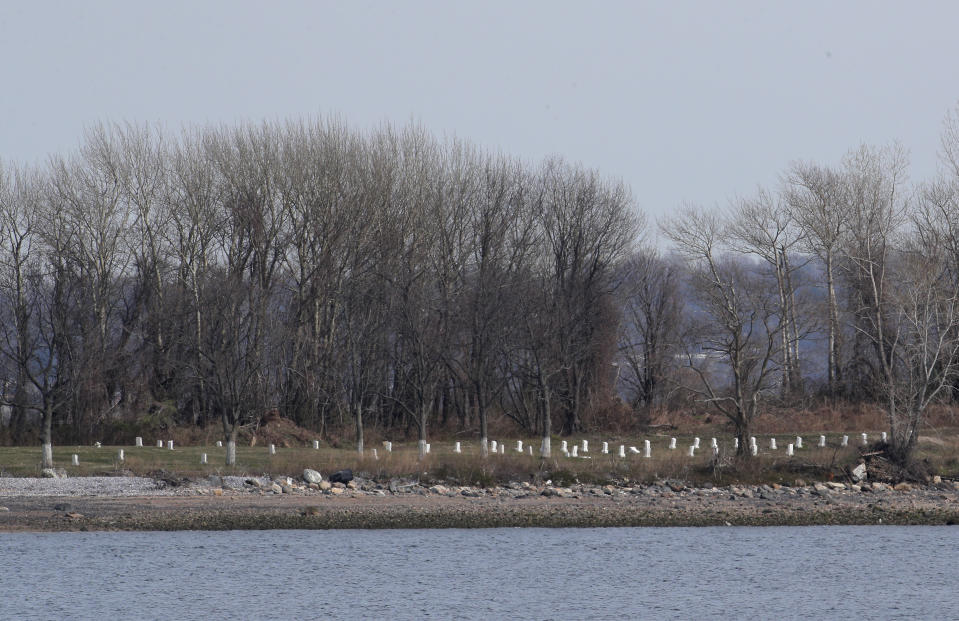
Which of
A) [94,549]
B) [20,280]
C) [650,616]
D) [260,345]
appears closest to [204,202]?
[20,280]

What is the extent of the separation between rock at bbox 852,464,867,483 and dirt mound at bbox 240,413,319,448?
24.4 metres

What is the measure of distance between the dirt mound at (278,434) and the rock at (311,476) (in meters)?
11.5

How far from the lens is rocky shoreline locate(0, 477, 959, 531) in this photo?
109 feet

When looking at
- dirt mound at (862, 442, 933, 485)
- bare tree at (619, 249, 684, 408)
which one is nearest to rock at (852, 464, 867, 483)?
dirt mound at (862, 442, 933, 485)

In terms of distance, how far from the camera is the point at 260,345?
4928 centimetres

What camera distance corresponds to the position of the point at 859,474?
1582 inches

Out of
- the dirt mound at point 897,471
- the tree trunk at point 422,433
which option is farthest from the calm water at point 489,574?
the tree trunk at point 422,433

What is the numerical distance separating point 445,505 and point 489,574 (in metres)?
7.43

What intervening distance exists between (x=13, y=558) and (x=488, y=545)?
12279 millimetres

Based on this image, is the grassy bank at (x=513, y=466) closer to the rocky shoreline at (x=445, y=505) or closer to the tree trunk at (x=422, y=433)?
the rocky shoreline at (x=445, y=505)

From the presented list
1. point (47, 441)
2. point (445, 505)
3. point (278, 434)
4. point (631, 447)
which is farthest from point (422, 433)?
point (47, 441)

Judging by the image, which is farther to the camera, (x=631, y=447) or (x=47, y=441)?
(x=631, y=447)

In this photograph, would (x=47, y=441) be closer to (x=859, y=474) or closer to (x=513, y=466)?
(x=513, y=466)

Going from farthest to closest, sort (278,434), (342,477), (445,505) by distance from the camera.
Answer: (278,434), (342,477), (445,505)
